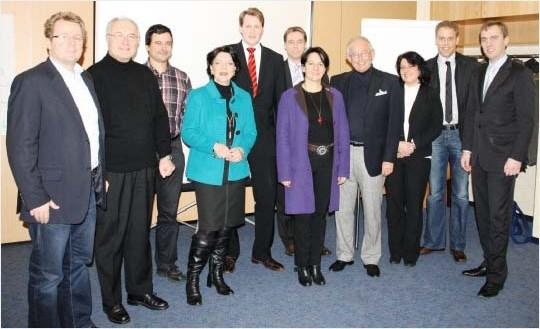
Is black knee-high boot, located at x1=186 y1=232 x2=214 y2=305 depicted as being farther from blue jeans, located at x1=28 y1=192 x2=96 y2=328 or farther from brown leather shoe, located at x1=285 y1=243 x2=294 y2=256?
brown leather shoe, located at x1=285 y1=243 x2=294 y2=256

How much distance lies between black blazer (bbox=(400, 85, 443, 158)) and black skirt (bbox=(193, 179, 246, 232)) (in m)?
1.41

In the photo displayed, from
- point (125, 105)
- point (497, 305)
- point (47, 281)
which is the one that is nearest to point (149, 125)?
point (125, 105)

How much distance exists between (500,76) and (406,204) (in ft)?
3.90

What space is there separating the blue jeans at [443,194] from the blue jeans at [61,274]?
8.75 feet

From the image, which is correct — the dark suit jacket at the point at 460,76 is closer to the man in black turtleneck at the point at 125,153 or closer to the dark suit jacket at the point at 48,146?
the man in black turtleneck at the point at 125,153

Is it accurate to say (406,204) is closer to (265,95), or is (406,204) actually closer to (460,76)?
(460,76)

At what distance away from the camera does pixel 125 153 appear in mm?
2857

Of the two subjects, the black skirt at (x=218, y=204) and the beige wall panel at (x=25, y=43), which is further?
the beige wall panel at (x=25, y=43)

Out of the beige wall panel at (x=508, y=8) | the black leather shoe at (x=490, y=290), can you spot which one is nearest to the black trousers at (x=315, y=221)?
the black leather shoe at (x=490, y=290)

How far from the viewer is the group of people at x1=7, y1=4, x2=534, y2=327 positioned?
8.04 feet

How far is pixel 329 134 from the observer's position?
349 centimetres

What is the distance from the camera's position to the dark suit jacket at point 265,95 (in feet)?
12.4

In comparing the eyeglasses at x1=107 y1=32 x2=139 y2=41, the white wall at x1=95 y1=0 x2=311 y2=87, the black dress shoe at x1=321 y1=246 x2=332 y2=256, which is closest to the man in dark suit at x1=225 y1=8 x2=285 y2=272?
the black dress shoe at x1=321 y1=246 x2=332 y2=256

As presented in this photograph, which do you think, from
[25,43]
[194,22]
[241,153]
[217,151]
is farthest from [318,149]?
[25,43]
